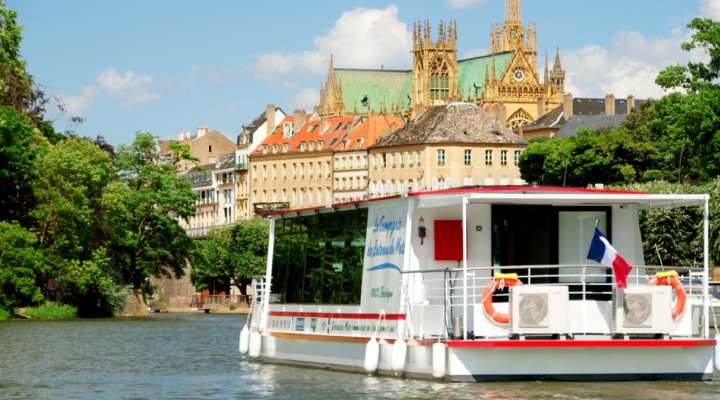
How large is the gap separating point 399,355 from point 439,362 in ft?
5.74

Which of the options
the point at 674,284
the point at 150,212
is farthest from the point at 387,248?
the point at 150,212

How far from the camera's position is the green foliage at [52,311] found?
83000mm

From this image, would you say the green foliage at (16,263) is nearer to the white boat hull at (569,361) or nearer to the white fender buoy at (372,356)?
the white fender buoy at (372,356)

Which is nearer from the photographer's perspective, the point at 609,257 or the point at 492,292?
the point at 492,292

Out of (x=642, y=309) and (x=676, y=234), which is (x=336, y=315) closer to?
(x=642, y=309)

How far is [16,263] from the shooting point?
81.6 metres

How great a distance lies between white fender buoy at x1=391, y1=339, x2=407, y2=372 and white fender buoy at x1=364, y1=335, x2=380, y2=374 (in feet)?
2.75

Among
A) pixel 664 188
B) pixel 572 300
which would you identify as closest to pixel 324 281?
pixel 572 300

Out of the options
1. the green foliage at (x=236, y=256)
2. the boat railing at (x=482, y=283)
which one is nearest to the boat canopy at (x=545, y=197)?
the boat railing at (x=482, y=283)

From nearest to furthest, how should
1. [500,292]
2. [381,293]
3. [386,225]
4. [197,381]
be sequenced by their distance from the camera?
[500,292], [381,293], [386,225], [197,381]

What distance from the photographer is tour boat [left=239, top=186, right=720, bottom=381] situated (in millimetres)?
30797

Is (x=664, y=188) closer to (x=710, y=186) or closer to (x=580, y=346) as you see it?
(x=710, y=186)

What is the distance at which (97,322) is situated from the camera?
266 ft

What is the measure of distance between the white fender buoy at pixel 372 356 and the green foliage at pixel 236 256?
372ft
